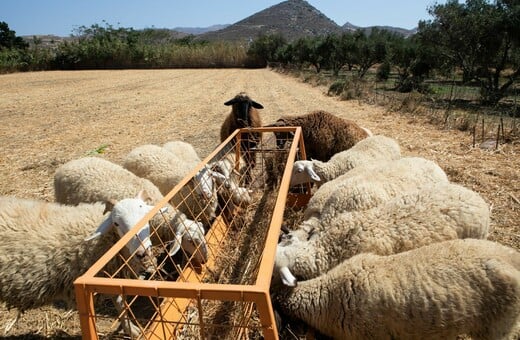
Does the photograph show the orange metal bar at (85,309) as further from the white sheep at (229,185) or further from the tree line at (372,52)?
the tree line at (372,52)

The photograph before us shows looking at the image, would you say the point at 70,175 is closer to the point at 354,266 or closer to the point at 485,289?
the point at 354,266

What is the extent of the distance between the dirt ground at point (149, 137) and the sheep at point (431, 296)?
1967 mm

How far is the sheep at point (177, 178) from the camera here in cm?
472

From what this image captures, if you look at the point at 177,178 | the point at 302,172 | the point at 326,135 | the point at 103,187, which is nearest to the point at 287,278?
the point at 302,172

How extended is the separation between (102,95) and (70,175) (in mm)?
19576

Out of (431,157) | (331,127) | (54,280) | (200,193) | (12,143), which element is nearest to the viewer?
(54,280)

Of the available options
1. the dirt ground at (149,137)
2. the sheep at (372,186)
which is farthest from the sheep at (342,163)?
the dirt ground at (149,137)

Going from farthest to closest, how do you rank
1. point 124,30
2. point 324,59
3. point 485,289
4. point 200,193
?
1. point 124,30
2. point 324,59
3. point 200,193
4. point 485,289

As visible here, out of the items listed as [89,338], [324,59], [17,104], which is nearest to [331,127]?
[89,338]

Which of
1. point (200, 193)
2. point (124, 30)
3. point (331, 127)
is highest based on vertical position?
point (124, 30)

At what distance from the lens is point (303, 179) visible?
5.32m

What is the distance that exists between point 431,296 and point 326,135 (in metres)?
4.48

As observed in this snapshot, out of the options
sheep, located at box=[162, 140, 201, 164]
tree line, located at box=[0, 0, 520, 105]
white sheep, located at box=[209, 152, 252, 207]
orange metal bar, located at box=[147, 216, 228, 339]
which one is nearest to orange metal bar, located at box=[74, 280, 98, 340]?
orange metal bar, located at box=[147, 216, 228, 339]

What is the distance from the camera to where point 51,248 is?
3.41 m
